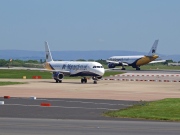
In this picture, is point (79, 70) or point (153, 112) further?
point (79, 70)

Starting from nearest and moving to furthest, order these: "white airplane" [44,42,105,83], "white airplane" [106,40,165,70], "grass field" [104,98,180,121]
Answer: "grass field" [104,98,180,121]
"white airplane" [44,42,105,83]
"white airplane" [106,40,165,70]

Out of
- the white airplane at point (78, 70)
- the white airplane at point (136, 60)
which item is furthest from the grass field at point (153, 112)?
the white airplane at point (136, 60)

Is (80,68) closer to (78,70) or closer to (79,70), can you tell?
(79,70)

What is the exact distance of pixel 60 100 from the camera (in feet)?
141

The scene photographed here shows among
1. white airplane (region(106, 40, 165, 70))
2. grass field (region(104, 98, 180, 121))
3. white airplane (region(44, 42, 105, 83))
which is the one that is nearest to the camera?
grass field (region(104, 98, 180, 121))

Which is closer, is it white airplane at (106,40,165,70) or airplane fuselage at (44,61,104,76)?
airplane fuselage at (44,61,104,76)

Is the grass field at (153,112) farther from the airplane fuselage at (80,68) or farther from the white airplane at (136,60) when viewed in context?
the white airplane at (136,60)

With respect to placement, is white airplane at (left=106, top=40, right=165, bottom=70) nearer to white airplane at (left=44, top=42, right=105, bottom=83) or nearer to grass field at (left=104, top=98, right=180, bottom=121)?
white airplane at (left=44, top=42, right=105, bottom=83)

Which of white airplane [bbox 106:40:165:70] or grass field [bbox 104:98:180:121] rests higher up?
white airplane [bbox 106:40:165:70]

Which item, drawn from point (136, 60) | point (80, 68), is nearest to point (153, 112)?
point (80, 68)

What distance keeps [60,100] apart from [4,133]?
70.0 feet

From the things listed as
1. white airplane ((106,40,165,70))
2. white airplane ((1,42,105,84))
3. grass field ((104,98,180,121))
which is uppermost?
white airplane ((106,40,165,70))

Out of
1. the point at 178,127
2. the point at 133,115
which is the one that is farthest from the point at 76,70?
the point at 178,127

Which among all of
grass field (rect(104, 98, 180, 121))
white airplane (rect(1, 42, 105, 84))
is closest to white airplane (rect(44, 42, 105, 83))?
white airplane (rect(1, 42, 105, 84))
